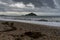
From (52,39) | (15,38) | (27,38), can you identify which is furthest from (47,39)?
(15,38)

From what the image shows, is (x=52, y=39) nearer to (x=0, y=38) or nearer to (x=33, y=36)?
(x=33, y=36)

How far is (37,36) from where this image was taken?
635 inches

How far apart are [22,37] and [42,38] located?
1.77m

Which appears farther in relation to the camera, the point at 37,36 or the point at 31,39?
the point at 37,36

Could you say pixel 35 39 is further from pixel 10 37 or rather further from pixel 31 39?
pixel 10 37

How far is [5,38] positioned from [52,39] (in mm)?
4075

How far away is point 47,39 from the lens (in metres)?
15.3

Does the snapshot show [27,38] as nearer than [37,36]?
Yes

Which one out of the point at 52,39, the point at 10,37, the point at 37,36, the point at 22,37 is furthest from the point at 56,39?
the point at 10,37

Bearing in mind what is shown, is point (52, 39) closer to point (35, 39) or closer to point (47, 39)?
point (47, 39)

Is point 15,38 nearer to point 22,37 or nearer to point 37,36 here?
point 22,37

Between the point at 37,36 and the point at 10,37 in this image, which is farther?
the point at 37,36

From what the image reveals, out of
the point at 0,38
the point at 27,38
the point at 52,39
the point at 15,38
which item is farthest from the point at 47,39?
the point at 0,38

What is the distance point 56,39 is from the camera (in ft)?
51.2
